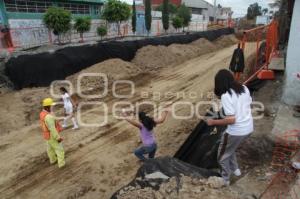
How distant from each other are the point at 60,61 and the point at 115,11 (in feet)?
40.7

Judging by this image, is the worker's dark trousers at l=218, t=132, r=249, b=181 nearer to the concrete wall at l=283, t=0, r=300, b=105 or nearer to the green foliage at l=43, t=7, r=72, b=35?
the concrete wall at l=283, t=0, r=300, b=105

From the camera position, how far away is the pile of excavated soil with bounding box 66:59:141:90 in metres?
12.6

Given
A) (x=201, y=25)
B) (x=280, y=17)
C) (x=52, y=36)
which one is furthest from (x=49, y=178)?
(x=201, y=25)

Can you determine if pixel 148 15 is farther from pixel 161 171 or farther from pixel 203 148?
pixel 161 171

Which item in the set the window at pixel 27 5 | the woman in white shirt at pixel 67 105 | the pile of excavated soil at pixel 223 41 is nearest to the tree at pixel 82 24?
the window at pixel 27 5

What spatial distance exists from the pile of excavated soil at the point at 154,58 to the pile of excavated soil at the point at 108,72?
0.91 metres

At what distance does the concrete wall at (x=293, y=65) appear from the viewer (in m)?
6.89

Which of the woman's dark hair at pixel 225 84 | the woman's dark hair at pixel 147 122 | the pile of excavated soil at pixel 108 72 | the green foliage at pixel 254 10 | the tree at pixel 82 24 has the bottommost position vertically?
the pile of excavated soil at pixel 108 72

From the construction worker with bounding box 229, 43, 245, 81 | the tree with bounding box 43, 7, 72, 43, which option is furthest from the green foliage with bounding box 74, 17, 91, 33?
the construction worker with bounding box 229, 43, 245, 81

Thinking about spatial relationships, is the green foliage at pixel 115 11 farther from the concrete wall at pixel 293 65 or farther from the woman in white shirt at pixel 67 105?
the concrete wall at pixel 293 65

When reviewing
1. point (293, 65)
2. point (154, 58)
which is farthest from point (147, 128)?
point (154, 58)

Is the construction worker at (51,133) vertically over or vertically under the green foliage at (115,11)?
under

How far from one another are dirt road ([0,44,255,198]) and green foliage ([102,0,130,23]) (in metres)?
15.2

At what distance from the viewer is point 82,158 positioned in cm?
667
